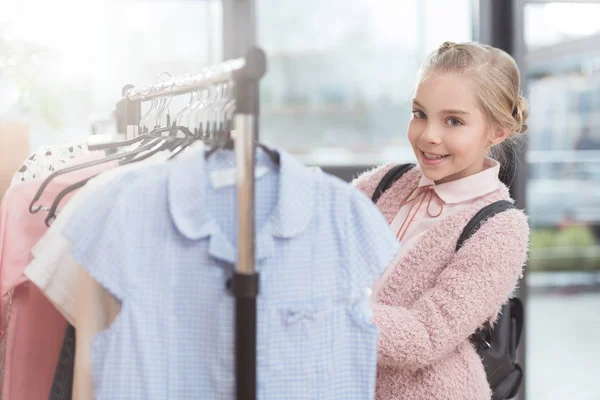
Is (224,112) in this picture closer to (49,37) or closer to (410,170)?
(410,170)

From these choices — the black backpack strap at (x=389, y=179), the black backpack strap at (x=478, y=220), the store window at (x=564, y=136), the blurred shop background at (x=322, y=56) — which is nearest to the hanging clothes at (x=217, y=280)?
the black backpack strap at (x=478, y=220)

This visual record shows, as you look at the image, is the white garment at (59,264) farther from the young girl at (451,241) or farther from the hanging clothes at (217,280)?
the young girl at (451,241)

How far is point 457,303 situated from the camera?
55.2 inches

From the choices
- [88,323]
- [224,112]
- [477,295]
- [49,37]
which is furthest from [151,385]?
[49,37]

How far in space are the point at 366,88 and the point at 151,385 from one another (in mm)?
2677

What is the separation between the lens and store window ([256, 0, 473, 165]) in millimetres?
3404

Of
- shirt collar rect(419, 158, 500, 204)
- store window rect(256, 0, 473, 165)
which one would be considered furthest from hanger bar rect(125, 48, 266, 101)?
store window rect(256, 0, 473, 165)

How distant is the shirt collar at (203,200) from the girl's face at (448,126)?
0.55 metres

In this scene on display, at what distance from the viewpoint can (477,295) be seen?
141 cm

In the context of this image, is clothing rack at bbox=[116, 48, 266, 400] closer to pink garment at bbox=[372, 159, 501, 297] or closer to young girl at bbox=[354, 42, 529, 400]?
young girl at bbox=[354, 42, 529, 400]

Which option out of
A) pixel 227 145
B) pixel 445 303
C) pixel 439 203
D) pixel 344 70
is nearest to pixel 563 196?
pixel 344 70

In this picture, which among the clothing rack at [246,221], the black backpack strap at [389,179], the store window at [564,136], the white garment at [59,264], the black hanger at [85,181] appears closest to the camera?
the clothing rack at [246,221]

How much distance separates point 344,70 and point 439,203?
1.99 metres

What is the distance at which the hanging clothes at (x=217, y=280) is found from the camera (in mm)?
1020
